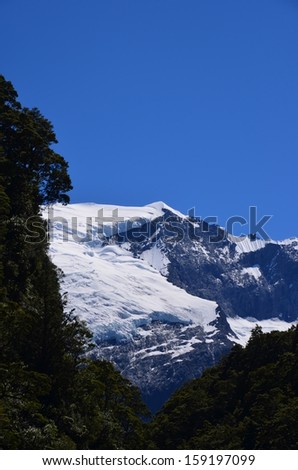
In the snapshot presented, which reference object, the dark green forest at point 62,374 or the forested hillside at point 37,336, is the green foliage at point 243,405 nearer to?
the dark green forest at point 62,374

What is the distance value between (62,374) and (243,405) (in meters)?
52.5

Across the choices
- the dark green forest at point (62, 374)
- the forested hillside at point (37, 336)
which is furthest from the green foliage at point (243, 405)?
the forested hillside at point (37, 336)

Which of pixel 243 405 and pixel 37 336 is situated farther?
pixel 243 405

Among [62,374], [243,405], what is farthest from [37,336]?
[243,405]

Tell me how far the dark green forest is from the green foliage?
17 centimetres

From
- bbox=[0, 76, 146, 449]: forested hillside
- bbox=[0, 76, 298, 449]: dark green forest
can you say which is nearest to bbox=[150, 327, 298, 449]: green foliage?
bbox=[0, 76, 298, 449]: dark green forest

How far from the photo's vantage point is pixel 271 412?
87562mm

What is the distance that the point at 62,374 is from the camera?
→ 2200 inches

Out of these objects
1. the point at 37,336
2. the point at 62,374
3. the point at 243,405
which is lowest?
the point at 243,405

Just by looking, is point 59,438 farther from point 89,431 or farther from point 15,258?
point 15,258

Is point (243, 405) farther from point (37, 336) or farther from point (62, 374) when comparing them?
point (37, 336)

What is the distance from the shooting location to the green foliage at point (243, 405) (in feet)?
269

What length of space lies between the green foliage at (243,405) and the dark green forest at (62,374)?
17cm

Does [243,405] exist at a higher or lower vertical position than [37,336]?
lower
